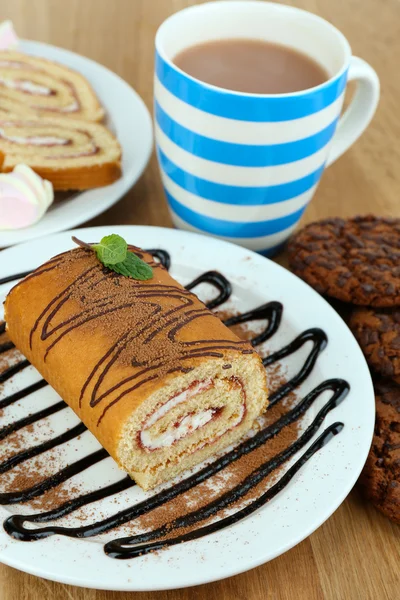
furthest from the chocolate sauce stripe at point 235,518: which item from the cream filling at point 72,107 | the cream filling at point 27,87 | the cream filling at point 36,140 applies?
the cream filling at point 27,87

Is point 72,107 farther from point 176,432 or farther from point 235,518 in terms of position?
point 235,518

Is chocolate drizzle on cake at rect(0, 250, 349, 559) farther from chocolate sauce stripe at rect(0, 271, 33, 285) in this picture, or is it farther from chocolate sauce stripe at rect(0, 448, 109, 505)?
chocolate sauce stripe at rect(0, 271, 33, 285)

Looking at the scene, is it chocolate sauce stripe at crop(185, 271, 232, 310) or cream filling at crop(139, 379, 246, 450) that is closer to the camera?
cream filling at crop(139, 379, 246, 450)

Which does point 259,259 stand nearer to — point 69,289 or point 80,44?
point 69,289

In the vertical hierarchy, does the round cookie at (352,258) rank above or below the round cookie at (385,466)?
above

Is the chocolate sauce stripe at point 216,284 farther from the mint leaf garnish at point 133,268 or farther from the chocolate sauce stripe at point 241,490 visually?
the chocolate sauce stripe at point 241,490

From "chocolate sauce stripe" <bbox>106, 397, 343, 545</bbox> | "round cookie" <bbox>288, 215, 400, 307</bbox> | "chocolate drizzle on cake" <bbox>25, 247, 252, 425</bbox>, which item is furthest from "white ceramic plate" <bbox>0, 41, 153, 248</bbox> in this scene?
"chocolate sauce stripe" <bbox>106, 397, 343, 545</bbox>
